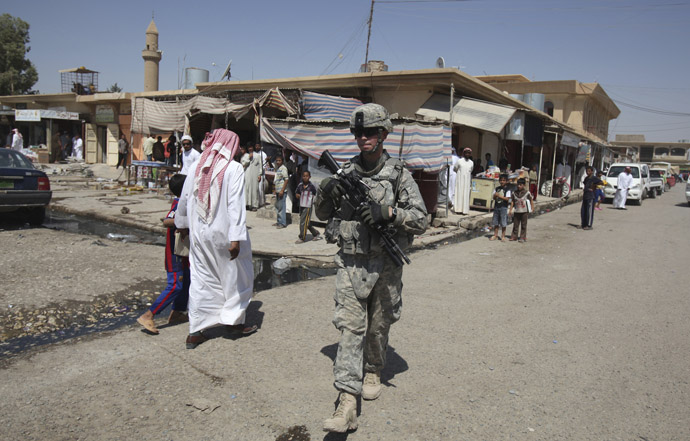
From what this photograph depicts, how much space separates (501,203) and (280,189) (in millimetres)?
4402

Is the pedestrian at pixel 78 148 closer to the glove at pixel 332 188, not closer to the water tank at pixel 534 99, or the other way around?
the water tank at pixel 534 99

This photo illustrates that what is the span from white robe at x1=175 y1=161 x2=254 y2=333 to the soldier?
3.65 ft

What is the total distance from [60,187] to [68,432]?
15.5 m

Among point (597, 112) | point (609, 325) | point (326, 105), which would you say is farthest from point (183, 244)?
point (597, 112)

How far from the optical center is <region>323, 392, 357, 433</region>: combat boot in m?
2.52

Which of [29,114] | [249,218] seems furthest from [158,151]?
[29,114]

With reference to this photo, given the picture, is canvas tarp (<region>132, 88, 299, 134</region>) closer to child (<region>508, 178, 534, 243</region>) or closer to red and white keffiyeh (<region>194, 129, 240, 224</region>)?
child (<region>508, 178, 534, 243</region>)

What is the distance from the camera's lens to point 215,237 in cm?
385

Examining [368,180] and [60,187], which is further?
[60,187]

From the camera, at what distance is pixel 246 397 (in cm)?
306

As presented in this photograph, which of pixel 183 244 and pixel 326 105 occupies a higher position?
pixel 326 105

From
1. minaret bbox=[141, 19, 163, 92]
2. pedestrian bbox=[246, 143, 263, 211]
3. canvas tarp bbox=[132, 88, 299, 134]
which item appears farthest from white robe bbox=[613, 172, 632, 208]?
minaret bbox=[141, 19, 163, 92]

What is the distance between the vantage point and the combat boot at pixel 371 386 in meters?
3.08

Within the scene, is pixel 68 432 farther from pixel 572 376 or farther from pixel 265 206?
pixel 265 206
